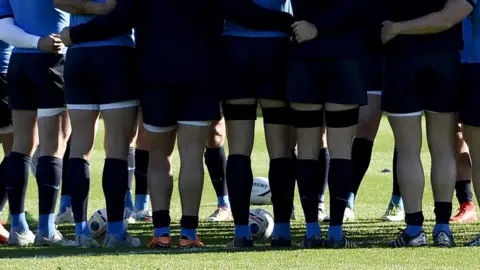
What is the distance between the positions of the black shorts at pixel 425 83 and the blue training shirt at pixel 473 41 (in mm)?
156

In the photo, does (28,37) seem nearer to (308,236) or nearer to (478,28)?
(308,236)

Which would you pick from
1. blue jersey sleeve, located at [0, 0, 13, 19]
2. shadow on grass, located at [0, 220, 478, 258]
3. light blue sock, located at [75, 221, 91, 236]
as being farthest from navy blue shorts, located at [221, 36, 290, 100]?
blue jersey sleeve, located at [0, 0, 13, 19]

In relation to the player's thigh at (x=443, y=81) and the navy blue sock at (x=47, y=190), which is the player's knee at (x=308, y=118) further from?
the navy blue sock at (x=47, y=190)

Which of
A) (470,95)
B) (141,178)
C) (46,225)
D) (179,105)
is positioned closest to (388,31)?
(470,95)

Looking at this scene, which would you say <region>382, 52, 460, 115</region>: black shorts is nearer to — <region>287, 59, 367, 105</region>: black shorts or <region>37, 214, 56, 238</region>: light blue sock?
<region>287, 59, 367, 105</region>: black shorts

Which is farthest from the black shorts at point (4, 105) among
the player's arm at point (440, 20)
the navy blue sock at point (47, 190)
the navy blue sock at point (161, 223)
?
the player's arm at point (440, 20)

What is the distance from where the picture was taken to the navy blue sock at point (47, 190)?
9.50 meters

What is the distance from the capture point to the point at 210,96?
905 cm

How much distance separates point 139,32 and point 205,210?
3.77 metres

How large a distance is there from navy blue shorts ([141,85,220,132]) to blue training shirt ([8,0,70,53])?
3.60 feet

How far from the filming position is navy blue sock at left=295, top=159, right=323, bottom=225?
9.03m

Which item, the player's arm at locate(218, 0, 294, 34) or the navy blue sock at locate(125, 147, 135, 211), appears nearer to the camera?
the player's arm at locate(218, 0, 294, 34)

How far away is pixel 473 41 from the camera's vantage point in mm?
9180


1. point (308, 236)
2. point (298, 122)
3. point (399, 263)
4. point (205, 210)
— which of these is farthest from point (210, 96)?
point (205, 210)
